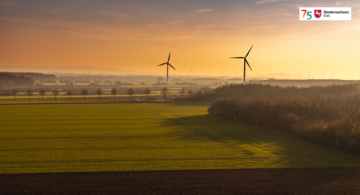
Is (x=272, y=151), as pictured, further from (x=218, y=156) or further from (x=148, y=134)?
(x=148, y=134)

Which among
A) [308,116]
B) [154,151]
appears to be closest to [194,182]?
[154,151]

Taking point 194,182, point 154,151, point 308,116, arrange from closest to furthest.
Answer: point 194,182 < point 154,151 < point 308,116

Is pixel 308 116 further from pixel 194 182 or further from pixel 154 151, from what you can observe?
pixel 194 182

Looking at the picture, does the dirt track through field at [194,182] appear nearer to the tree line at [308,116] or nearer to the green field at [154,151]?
the green field at [154,151]

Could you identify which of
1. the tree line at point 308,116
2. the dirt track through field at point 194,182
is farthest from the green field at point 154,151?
the tree line at point 308,116

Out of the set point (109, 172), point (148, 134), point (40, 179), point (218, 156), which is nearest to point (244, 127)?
point (148, 134)

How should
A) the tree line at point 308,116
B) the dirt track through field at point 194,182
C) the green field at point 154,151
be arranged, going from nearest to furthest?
the dirt track through field at point 194,182
the green field at point 154,151
the tree line at point 308,116

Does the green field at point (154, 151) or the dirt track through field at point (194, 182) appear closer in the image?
the dirt track through field at point (194, 182)

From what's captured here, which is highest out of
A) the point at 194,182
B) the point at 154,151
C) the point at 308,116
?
the point at 308,116

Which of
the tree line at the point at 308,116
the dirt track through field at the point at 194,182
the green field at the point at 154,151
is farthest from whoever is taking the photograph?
the tree line at the point at 308,116
